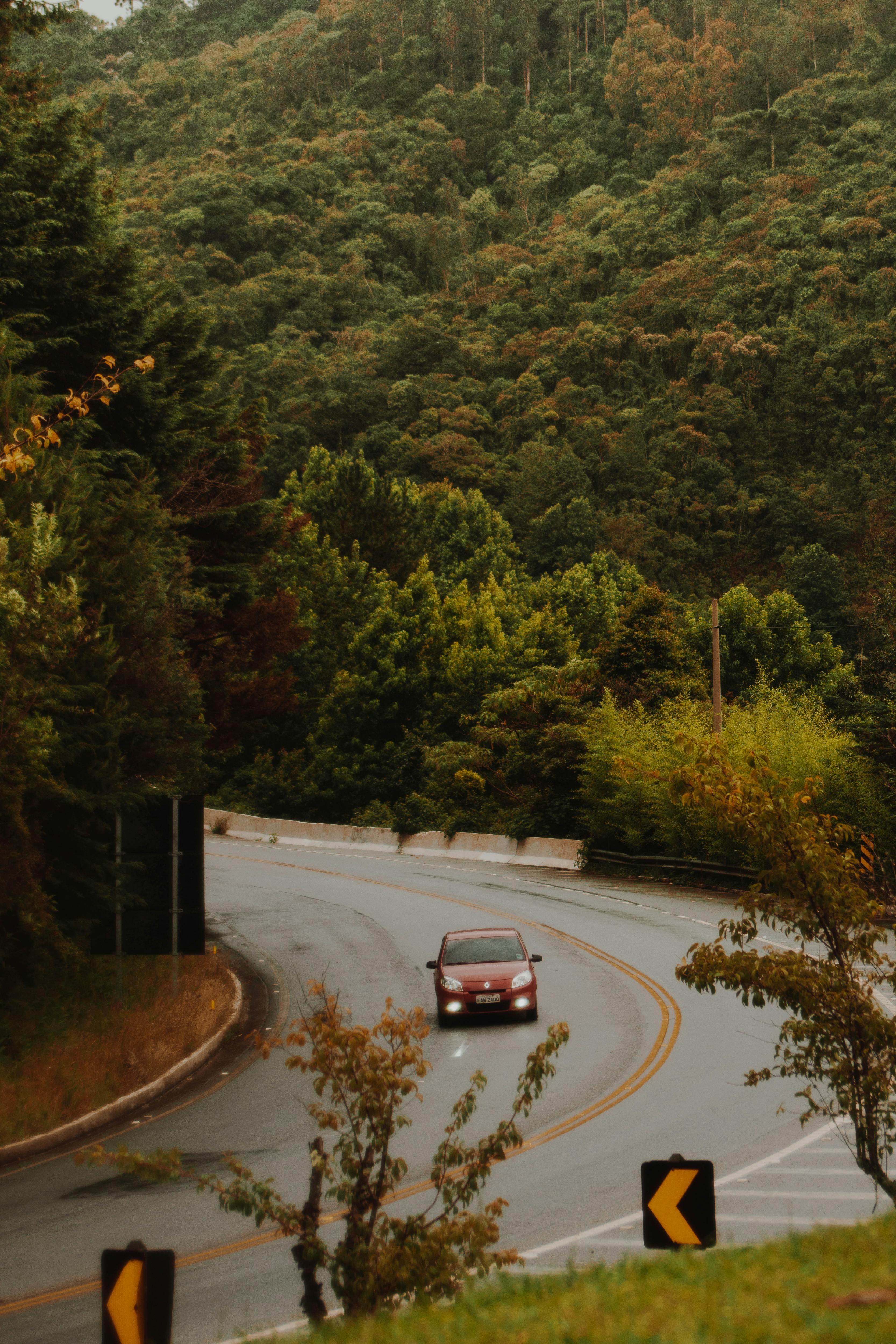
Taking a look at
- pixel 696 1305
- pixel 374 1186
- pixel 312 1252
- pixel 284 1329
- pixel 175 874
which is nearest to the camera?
pixel 696 1305

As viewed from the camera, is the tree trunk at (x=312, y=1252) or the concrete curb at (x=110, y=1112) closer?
the tree trunk at (x=312, y=1252)

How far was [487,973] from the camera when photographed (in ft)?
64.0

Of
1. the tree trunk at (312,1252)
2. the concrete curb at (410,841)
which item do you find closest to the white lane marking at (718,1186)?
the tree trunk at (312,1252)

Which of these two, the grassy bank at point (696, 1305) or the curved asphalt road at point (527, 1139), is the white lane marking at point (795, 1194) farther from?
the grassy bank at point (696, 1305)

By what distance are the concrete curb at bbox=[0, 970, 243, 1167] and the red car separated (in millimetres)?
3447

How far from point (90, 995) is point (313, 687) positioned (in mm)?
43530

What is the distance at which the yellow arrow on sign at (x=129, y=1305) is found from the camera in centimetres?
530

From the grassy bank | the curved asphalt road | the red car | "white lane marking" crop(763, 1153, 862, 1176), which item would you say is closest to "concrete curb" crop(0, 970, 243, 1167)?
the curved asphalt road

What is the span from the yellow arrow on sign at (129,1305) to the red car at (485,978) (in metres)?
14.0

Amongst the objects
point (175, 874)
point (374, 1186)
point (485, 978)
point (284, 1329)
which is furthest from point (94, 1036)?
point (374, 1186)

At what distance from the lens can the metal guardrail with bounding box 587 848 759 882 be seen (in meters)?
35.2

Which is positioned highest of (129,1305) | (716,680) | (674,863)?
(716,680)

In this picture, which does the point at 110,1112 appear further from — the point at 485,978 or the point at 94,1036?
the point at 485,978

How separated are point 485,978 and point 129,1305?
14.3 meters
